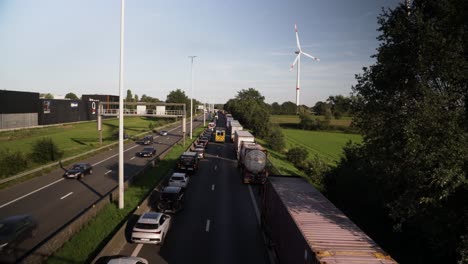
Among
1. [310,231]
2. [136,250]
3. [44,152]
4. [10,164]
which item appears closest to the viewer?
[310,231]

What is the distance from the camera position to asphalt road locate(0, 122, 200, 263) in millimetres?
16859

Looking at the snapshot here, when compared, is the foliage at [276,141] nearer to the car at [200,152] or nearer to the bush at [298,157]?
the bush at [298,157]

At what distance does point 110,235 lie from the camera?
1627 centimetres

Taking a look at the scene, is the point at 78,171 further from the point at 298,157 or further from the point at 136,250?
the point at 298,157

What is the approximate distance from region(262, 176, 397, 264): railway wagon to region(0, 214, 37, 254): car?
11667 millimetres

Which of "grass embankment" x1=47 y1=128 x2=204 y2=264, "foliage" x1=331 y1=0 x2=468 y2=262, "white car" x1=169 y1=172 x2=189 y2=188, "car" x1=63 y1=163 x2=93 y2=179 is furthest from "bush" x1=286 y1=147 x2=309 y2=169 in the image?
"foliage" x1=331 y1=0 x2=468 y2=262

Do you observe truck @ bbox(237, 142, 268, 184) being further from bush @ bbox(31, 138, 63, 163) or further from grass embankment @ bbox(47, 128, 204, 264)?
bush @ bbox(31, 138, 63, 163)

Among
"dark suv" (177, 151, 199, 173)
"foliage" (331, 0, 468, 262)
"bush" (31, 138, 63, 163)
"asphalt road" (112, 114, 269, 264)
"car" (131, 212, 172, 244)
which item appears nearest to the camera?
"foliage" (331, 0, 468, 262)

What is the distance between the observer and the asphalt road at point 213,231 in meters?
14.8

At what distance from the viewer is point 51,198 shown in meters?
23.4

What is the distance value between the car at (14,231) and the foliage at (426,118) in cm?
1572

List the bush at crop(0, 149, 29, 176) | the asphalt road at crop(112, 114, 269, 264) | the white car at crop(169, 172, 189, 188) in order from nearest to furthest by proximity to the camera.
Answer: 1. the asphalt road at crop(112, 114, 269, 264)
2. the white car at crop(169, 172, 189, 188)
3. the bush at crop(0, 149, 29, 176)

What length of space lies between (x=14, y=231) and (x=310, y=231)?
44.0 ft

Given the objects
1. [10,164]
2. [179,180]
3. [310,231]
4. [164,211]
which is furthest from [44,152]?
[310,231]
